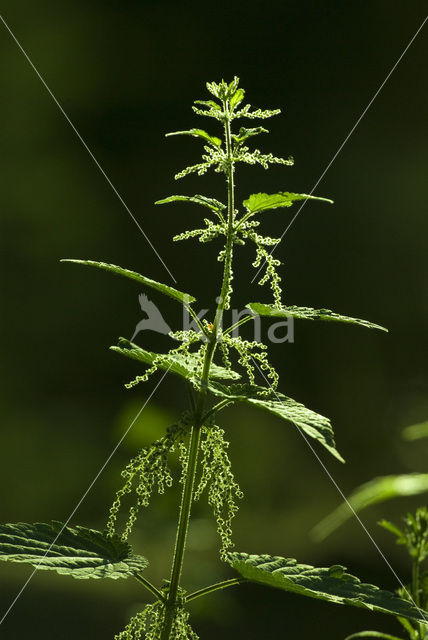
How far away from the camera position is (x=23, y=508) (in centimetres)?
240

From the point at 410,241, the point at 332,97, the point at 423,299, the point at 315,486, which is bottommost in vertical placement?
the point at 315,486

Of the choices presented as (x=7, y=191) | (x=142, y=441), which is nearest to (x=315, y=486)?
(x=142, y=441)

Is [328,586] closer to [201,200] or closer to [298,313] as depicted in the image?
[298,313]

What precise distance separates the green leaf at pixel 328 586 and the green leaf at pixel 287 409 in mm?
143

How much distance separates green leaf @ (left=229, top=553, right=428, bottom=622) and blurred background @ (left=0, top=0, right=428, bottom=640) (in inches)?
56.0

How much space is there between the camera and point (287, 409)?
1.74ft

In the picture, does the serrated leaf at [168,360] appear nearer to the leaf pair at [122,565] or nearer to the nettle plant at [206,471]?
the nettle plant at [206,471]

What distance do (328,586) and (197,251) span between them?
1.77m

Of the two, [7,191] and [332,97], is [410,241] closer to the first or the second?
[332,97]

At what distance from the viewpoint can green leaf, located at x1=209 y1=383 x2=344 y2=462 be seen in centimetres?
47

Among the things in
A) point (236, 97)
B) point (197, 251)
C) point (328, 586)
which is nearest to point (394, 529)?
point (328, 586)

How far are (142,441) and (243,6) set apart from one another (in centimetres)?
154

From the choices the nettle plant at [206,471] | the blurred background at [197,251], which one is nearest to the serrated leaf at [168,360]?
the nettle plant at [206,471]

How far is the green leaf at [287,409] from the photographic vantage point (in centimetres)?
47
